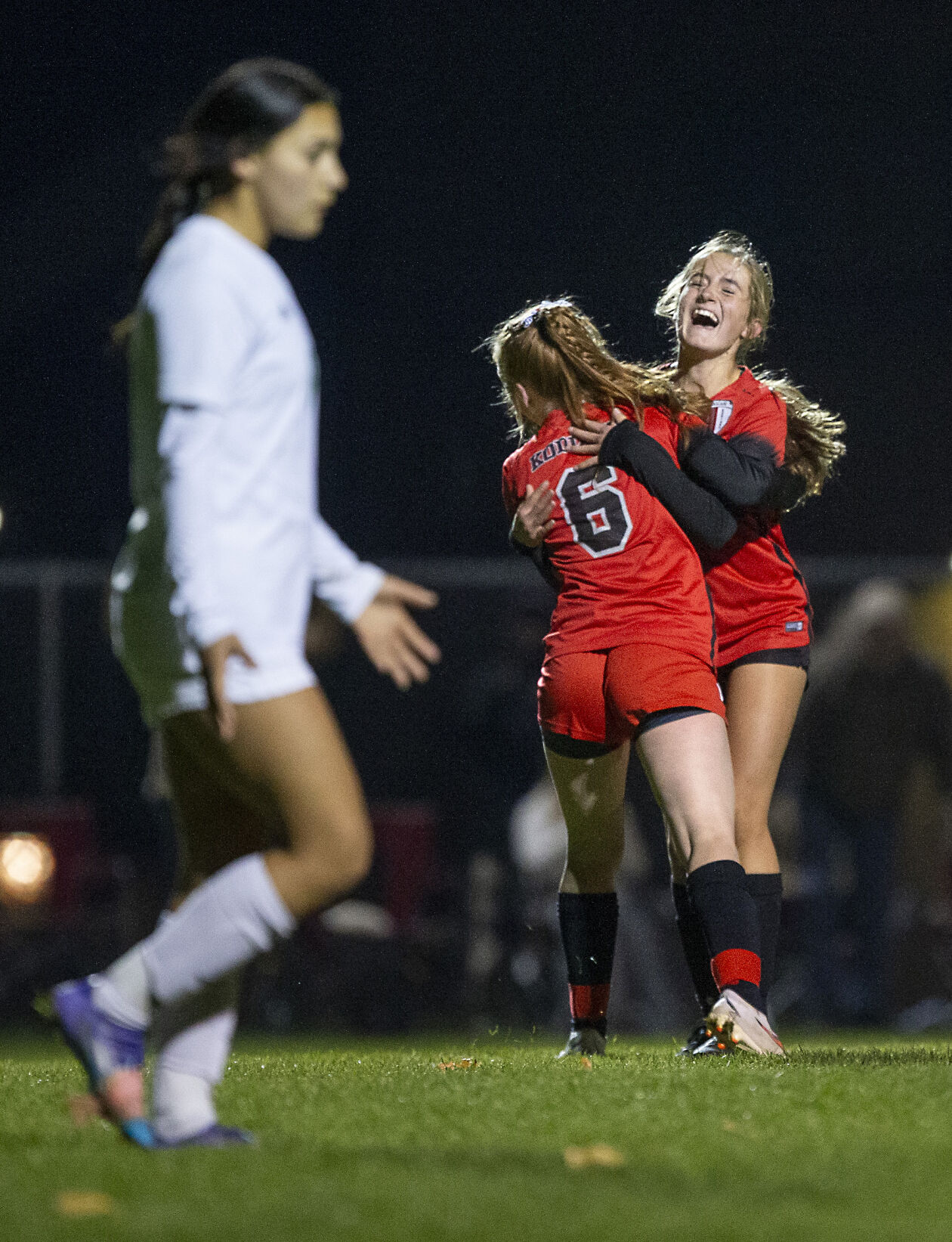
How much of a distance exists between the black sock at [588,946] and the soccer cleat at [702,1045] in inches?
12.0

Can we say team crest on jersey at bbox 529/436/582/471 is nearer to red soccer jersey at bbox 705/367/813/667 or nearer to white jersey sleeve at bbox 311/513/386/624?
red soccer jersey at bbox 705/367/813/667

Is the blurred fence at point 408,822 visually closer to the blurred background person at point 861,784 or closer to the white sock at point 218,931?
the blurred background person at point 861,784

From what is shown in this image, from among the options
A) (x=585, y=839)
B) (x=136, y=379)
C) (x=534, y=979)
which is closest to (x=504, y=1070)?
(x=585, y=839)

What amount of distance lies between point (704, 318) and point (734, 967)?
1875 millimetres

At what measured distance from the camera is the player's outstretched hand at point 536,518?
5.23m

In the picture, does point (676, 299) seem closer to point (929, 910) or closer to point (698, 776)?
point (698, 776)

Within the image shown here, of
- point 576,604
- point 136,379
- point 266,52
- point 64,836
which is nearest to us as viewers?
point 136,379

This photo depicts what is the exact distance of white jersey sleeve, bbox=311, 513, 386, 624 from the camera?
136 inches

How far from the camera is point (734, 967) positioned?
16.3 feet

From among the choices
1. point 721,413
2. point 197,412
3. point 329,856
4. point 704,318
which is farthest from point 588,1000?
point 197,412

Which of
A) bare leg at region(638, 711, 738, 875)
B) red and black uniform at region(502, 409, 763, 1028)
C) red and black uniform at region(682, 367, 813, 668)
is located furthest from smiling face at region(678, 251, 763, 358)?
bare leg at region(638, 711, 738, 875)

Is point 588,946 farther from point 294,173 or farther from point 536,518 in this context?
point 294,173

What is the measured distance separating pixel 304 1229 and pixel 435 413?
15.9 meters

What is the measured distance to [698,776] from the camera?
4926 millimetres
